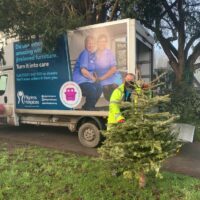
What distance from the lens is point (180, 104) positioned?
12.7 meters

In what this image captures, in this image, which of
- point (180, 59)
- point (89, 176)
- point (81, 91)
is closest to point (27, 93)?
point (81, 91)

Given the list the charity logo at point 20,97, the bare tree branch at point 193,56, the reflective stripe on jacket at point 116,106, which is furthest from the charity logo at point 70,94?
the bare tree branch at point 193,56

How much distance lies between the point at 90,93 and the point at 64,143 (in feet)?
5.63

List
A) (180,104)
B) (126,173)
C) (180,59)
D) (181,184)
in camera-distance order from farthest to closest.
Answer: (180,59) < (180,104) < (181,184) < (126,173)

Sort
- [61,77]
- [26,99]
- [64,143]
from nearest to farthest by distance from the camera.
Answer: [61,77]
[64,143]
[26,99]

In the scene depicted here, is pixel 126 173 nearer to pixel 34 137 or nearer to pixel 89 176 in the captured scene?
pixel 89 176

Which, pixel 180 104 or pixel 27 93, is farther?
pixel 180 104

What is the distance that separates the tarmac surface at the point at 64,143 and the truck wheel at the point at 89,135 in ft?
0.54

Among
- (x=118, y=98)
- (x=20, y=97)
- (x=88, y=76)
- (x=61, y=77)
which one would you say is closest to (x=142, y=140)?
(x=118, y=98)

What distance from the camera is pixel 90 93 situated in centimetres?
874

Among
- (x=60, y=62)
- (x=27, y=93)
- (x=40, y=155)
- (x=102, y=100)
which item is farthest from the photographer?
(x=27, y=93)

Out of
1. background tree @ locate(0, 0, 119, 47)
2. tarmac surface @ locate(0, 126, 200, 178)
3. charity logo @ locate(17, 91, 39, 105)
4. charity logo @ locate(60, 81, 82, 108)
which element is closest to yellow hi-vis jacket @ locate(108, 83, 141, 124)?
tarmac surface @ locate(0, 126, 200, 178)

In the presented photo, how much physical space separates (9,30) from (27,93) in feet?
5.73

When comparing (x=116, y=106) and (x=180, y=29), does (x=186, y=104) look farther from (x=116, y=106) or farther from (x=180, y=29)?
(x=116, y=106)
